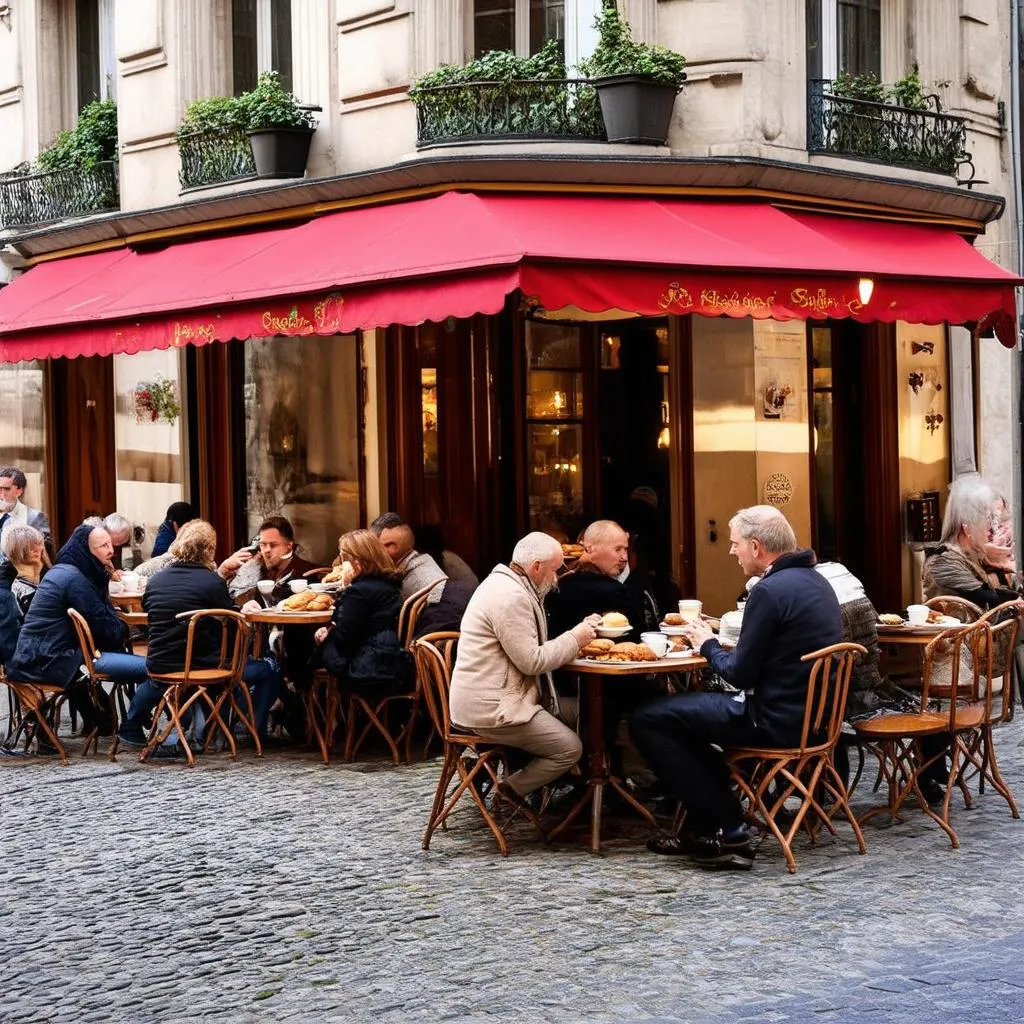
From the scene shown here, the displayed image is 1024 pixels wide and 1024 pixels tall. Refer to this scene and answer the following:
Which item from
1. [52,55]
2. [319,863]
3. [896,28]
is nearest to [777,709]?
[319,863]

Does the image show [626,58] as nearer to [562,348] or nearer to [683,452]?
[562,348]

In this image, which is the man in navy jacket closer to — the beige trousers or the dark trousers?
the dark trousers

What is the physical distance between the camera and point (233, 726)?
11.3 metres

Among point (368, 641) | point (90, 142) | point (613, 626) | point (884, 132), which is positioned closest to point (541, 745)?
point (613, 626)

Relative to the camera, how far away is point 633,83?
39.0ft

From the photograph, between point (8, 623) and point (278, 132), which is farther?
point (278, 132)

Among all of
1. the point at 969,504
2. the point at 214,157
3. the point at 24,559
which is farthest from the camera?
the point at 214,157

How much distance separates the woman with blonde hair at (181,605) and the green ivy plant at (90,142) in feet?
20.0

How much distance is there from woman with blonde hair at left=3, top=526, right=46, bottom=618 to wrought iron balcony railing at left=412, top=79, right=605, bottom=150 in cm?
392

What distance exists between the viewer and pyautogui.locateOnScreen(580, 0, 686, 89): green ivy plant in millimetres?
11891

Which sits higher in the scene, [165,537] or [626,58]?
[626,58]

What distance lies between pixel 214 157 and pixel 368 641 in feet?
18.0

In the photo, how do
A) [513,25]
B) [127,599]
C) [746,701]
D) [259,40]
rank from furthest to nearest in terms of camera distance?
[259,40]
[513,25]
[127,599]
[746,701]

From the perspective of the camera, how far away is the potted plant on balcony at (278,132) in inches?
524
